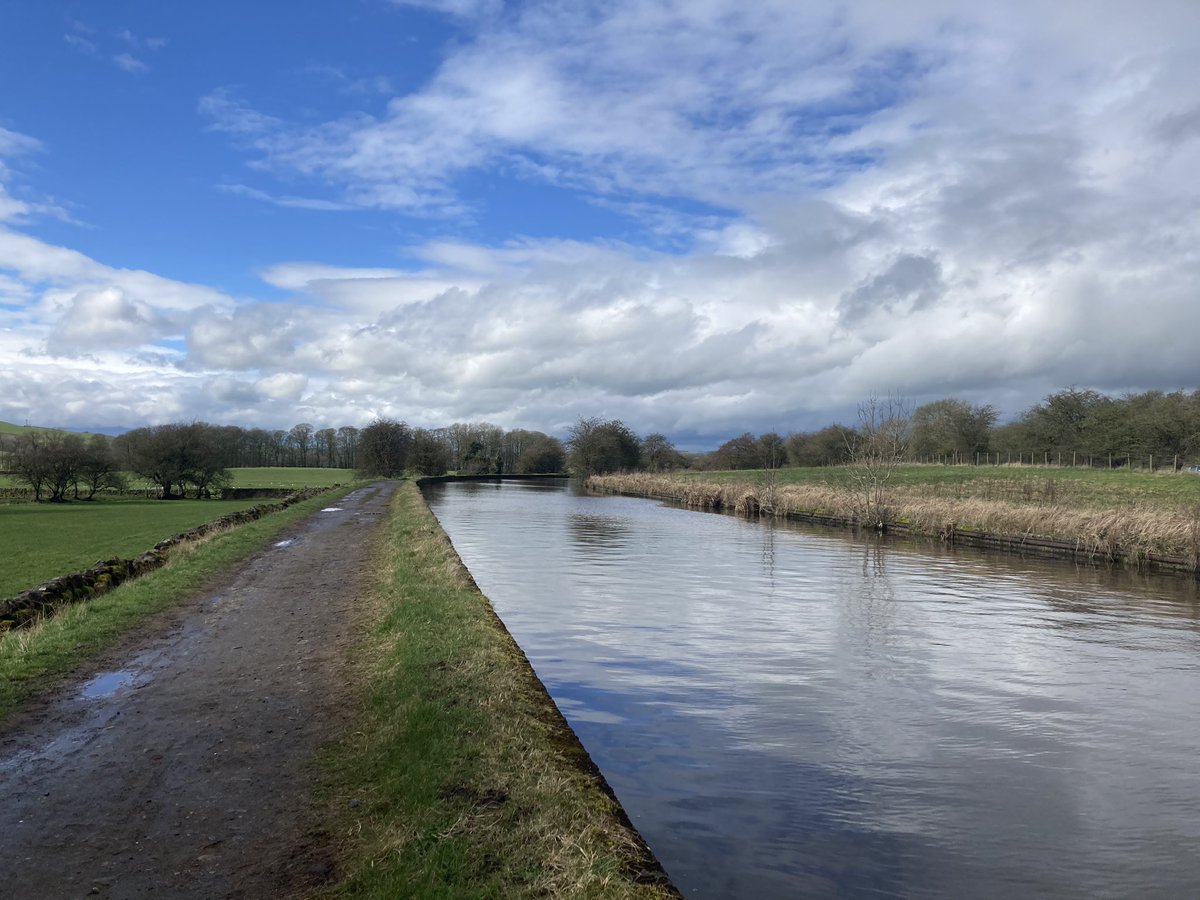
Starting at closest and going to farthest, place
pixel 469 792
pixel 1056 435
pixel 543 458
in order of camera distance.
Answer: pixel 469 792 → pixel 1056 435 → pixel 543 458

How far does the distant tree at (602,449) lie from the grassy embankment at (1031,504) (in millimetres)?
37276

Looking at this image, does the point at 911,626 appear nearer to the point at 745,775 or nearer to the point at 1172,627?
the point at 1172,627

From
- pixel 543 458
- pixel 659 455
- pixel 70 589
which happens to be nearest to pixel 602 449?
pixel 659 455

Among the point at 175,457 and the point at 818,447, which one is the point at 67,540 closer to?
the point at 175,457

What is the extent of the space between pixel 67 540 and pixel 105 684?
24930 mm

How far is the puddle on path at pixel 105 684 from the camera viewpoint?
284 inches

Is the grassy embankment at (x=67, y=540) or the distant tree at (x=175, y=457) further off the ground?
the distant tree at (x=175, y=457)

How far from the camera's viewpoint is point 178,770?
17.7 ft

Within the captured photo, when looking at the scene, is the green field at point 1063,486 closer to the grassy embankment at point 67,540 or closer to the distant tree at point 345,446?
the grassy embankment at point 67,540

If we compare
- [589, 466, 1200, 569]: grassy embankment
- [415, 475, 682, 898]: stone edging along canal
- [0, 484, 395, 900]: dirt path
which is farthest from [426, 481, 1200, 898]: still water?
[589, 466, 1200, 569]: grassy embankment

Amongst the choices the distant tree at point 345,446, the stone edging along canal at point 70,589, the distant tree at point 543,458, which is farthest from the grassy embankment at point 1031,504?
the distant tree at point 345,446

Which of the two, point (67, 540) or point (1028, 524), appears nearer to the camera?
point (1028, 524)

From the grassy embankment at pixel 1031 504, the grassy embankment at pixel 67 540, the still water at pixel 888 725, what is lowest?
the grassy embankment at pixel 67 540

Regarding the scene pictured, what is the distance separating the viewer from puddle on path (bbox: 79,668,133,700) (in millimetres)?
7220
